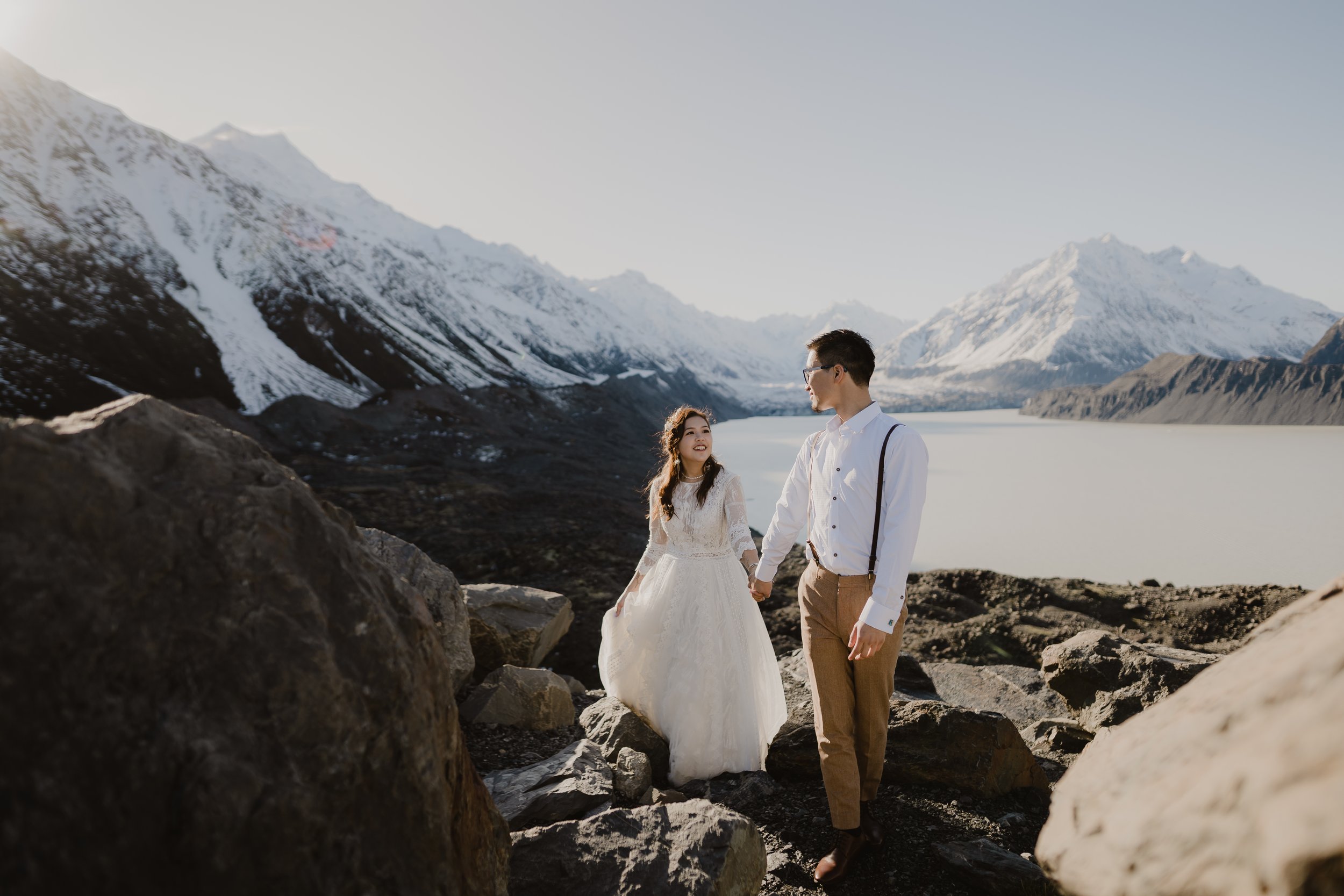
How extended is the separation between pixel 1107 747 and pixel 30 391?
100 feet

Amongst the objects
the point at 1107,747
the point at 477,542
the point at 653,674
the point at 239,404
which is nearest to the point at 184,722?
the point at 1107,747

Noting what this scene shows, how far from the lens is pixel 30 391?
2200cm

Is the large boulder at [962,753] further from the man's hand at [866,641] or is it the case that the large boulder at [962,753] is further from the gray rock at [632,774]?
the gray rock at [632,774]

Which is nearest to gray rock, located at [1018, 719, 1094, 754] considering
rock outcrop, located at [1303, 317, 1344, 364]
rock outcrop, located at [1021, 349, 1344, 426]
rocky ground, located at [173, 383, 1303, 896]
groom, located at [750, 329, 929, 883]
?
rocky ground, located at [173, 383, 1303, 896]

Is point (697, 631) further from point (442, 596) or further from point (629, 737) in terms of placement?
point (442, 596)

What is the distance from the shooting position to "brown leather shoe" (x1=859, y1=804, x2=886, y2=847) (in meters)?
2.73

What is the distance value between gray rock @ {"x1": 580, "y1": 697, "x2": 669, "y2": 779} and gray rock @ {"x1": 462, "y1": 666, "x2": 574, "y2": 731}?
30cm

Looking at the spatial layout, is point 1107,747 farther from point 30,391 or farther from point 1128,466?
point 1128,466

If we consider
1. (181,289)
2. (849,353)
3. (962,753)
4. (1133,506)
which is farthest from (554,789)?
(181,289)

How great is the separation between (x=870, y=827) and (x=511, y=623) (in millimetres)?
3815

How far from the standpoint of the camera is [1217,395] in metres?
72.1

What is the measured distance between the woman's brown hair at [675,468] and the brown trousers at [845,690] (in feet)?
3.56

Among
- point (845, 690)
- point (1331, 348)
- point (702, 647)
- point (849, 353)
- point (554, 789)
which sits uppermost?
point (1331, 348)

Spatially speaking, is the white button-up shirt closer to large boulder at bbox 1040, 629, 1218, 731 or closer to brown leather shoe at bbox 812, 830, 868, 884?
brown leather shoe at bbox 812, 830, 868, 884
